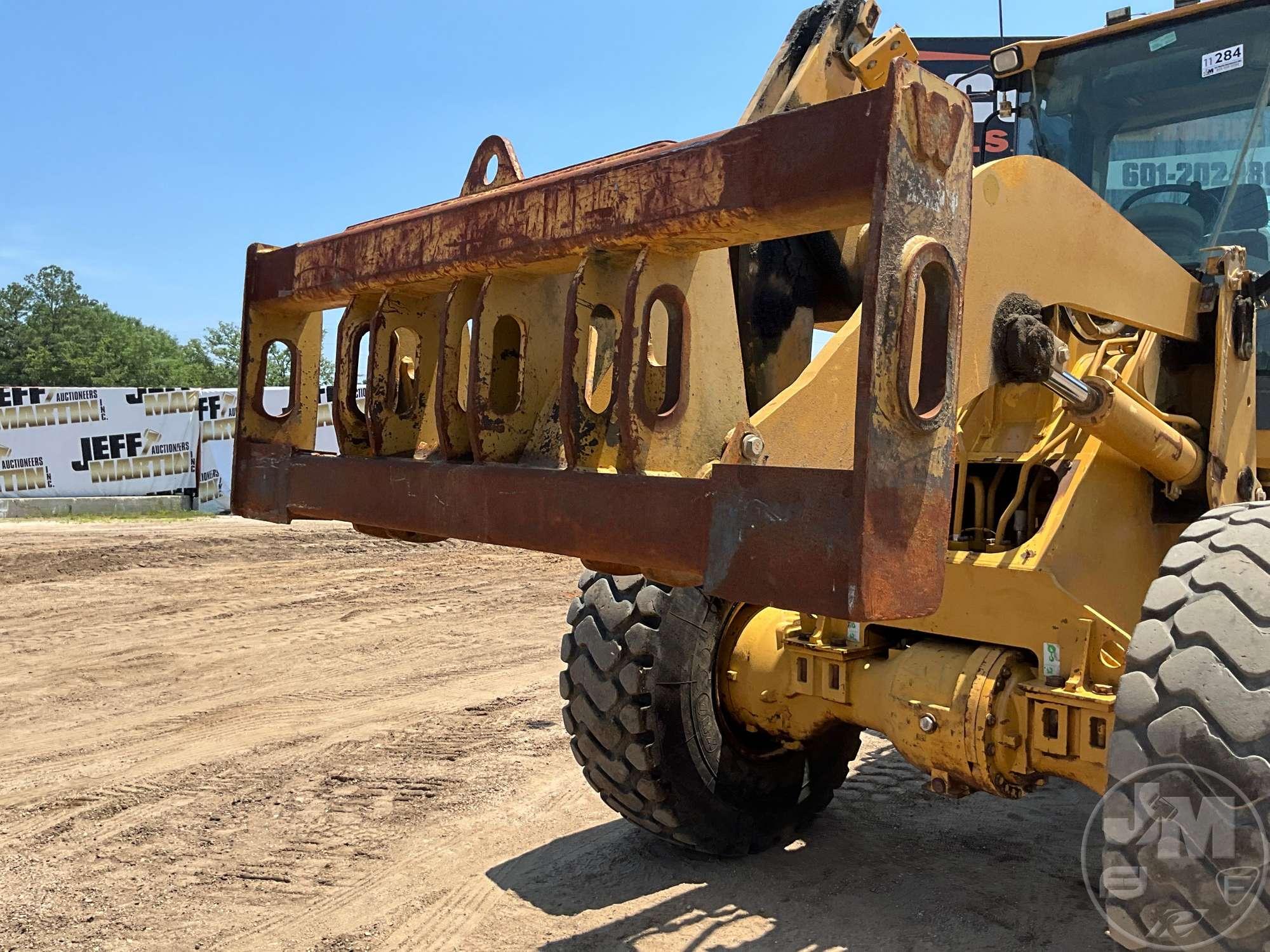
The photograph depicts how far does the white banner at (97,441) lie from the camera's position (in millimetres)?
16734

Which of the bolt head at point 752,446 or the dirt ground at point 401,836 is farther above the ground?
the bolt head at point 752,446

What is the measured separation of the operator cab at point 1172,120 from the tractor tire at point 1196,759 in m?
1.52

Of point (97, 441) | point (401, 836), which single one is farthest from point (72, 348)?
point (401, 836)

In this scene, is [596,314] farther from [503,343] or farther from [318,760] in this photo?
[318,760]

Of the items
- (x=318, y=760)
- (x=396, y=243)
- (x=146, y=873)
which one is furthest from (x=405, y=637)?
(x=396, y=243)

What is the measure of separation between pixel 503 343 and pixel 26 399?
1693 centimetres

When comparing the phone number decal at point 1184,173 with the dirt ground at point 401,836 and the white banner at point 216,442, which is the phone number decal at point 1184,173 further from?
the white banner at point 216,442

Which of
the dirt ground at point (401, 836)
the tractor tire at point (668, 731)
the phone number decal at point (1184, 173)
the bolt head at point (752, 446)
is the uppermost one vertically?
the phone number decal at point (1184, 173)

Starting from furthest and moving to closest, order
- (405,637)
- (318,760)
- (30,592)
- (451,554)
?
(451,554), (30,592), (405,637), (318,760)

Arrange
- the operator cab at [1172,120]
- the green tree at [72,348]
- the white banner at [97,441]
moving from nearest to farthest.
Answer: the operator cab at [1172,120], the white banner at [97,441], the green tree at [72,348]

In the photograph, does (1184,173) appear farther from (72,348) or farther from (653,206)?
(72,348)

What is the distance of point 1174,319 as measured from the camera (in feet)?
10.3

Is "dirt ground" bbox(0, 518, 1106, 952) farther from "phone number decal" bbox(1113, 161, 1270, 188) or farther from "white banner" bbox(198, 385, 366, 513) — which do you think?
"white banner" bbox(198, 385, 366, 513)

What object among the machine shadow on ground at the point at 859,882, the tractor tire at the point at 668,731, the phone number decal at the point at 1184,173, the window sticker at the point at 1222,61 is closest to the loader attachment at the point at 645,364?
the tractor tire at the point at 668,731
